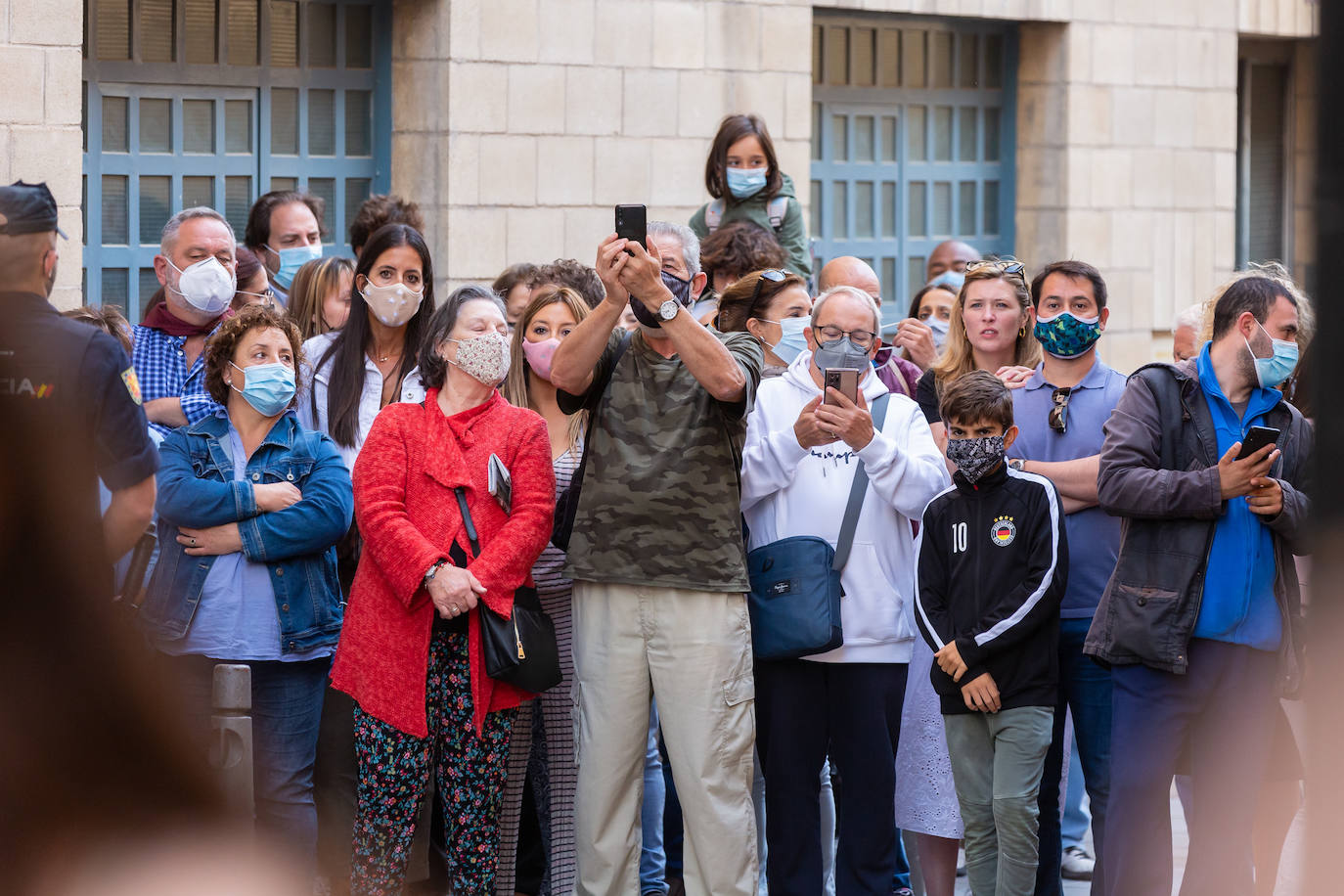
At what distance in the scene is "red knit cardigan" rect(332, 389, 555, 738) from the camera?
4895 mm

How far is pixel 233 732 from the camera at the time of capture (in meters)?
4.53

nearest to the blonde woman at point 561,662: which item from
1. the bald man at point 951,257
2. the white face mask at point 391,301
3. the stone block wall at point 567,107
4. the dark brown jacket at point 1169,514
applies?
the white face mask at point 391,301

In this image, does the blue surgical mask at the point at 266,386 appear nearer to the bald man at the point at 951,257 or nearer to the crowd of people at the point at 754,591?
the crowd of people at the point at 754,591

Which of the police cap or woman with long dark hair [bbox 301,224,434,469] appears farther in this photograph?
woman with long dark hair [bbox 301,224,434,469]

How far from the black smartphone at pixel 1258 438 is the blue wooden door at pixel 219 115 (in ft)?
20.7

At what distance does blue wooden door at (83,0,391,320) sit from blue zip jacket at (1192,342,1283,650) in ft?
20.5

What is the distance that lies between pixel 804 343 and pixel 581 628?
4.82 feet

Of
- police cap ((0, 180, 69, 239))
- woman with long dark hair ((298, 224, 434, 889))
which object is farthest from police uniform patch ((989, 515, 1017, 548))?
police cap ((0, 180, 69, 239))

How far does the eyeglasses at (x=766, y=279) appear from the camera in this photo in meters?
5.85

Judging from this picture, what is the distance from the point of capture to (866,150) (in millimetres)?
11883

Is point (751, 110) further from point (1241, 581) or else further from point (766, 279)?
point (1241, 581)

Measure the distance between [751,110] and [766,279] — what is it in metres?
5.07

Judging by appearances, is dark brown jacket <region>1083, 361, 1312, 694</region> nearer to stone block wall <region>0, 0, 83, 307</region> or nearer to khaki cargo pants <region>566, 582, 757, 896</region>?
khaki cargo pants <region>566, 582, 757, 896</region>

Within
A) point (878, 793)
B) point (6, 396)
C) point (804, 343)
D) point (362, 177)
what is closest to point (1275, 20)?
point (362, 177)
